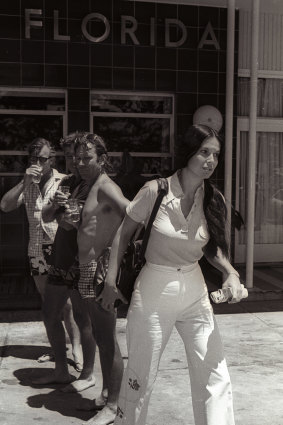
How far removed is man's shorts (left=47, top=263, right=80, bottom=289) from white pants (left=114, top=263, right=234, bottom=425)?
3.87 ft

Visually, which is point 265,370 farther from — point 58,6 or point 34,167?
point 58,6

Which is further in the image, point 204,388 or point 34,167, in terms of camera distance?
point 34,167

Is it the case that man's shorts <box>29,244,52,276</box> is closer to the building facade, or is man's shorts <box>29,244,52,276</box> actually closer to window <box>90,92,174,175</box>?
the building facade

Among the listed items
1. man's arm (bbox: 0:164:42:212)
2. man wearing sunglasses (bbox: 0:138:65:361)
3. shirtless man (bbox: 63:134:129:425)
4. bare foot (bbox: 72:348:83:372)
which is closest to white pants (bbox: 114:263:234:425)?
shirtless man (bbox: 63:134:129:425)

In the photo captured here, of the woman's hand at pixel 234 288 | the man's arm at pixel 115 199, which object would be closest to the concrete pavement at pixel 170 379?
the woman's hand at pixel 234 288

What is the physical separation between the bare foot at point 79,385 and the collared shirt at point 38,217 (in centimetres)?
118

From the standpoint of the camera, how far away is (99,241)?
166 inches

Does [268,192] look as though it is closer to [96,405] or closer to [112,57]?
[112,57]

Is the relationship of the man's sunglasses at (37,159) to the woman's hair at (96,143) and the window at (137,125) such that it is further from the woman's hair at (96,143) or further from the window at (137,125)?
the window at (137,125)

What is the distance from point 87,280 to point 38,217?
149 centimetres

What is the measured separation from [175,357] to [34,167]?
195 cm

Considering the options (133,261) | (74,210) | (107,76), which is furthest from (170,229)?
(107,76)

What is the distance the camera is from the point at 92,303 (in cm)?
416

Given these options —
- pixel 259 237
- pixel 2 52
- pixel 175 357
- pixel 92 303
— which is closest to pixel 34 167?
pixel 92 303
